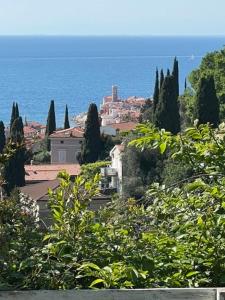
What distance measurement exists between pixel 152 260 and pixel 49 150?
→ 52.5 meters

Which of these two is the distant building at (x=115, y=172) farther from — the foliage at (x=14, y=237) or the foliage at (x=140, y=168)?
the foliage at (x=14, y=237)

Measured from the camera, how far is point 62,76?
186 m

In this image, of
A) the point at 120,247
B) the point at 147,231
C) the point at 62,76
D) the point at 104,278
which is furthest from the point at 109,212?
the point at 62,76

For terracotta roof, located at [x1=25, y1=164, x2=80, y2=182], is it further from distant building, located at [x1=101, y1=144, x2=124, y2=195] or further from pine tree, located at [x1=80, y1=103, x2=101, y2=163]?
distant building, located at [x1=101, y1=144, x2=124, y2=195]

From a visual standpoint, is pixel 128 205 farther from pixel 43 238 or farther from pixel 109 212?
pixel 43 238

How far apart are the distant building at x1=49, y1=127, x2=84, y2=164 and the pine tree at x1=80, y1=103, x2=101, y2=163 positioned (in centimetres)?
701

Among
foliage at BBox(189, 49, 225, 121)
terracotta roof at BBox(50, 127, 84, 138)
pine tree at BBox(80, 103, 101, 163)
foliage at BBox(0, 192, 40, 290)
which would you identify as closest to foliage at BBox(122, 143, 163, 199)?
foliage at BBox(189, 49, 225, 121)

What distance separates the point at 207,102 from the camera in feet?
119

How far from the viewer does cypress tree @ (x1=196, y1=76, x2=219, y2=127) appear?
3625cm

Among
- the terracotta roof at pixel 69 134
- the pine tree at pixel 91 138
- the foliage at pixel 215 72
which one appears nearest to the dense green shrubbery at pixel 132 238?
the foliage at pixel 215 72

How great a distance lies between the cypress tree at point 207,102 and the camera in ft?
119

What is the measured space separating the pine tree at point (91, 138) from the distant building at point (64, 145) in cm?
701

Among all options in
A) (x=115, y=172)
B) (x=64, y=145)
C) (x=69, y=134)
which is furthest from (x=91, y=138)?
(x=69, y=134)

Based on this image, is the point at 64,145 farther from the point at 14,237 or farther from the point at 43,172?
the point at 14,237
